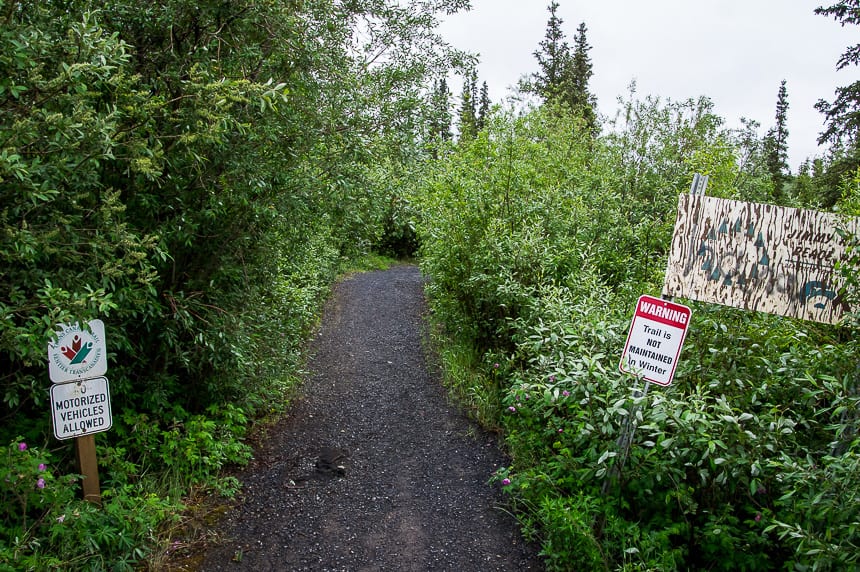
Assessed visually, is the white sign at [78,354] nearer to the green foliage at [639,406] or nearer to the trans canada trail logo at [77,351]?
the trans canada trail logo at [77,351]

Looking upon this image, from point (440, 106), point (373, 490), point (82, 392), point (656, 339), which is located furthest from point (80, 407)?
point (440, 106)

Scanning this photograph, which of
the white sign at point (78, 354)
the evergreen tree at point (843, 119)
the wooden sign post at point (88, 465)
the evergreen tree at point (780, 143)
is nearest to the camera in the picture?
the white sign at point (78, 354)

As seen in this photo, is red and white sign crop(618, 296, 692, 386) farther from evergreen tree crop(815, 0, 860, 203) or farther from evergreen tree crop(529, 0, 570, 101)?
evergreen tree crop(529, 0, 570, 101)

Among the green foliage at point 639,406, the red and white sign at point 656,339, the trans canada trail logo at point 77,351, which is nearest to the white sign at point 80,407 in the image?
the trans canada trail logo at point 77,351

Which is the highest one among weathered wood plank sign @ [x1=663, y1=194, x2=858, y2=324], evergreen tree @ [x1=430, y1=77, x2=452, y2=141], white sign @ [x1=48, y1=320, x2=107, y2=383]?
evergreen tree @ [x1=430, y1=77, x2=452, y2=141]

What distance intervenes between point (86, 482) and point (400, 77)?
13.2ft

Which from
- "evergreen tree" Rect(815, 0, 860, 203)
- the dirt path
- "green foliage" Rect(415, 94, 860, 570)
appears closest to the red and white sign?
"green foliage" Rect(415, 94, 860, 570)

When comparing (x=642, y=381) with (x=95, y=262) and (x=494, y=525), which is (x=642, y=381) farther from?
(x=95, y=262)

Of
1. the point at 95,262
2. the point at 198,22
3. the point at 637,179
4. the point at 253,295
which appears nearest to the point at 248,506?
the point at 253,295

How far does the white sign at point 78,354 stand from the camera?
3.12 m

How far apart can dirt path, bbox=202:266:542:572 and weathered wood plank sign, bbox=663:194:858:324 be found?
7.08 ft

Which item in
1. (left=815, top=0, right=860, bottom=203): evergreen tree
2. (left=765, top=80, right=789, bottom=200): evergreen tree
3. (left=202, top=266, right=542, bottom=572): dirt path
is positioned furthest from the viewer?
(left=765, top=80, right=789, bottom=200): evergreen tree

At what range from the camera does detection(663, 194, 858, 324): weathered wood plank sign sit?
3.17 metres

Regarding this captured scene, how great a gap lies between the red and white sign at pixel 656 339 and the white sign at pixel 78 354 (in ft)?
10.5
